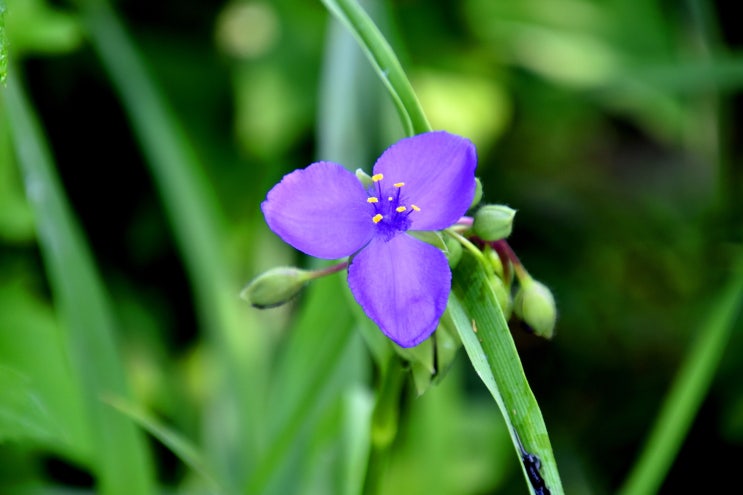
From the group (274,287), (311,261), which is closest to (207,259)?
(311,261)

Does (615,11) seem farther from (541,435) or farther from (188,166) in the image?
(541,435)

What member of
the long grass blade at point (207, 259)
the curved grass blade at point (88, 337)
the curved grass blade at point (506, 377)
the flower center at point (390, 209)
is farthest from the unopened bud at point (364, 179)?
the long grass blade at point (207, 259)

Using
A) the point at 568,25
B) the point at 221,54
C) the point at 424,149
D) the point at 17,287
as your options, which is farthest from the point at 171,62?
the point at 424,149

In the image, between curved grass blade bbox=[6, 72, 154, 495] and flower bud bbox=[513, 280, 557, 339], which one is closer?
flower bud bbox=[513, 280, 557, 339]

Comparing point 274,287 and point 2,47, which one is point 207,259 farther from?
point 2,47

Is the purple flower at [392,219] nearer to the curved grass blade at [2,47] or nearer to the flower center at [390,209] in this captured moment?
the flower center at [390,209]

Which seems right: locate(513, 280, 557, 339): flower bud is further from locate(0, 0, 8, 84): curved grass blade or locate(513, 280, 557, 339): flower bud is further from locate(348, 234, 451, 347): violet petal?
locate(0, 0, 8, 84): curved grass blade

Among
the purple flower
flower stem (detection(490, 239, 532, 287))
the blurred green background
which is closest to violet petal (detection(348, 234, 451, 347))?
the purple flower
